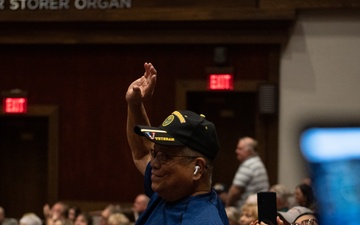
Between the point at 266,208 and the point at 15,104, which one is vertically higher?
the point at 15,104

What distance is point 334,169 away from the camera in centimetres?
81

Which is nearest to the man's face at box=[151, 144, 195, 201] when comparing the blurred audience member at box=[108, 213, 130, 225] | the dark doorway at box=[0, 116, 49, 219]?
the blurred audience member at box=[108, 213, 130, 225]

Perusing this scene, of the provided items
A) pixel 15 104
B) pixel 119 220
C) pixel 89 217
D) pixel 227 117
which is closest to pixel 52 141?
pixel 15 104

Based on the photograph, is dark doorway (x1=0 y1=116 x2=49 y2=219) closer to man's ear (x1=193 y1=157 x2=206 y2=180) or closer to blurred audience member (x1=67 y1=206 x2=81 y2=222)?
blurred audience member (x1=67 y1=206 x2=81 y2=222)

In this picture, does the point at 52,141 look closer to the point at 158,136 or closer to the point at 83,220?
the point at 83,220

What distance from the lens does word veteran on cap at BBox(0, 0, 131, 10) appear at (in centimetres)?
1074

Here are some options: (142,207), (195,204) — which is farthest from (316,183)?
(142,207)

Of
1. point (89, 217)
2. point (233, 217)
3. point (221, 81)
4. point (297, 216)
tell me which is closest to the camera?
point (297, 216)

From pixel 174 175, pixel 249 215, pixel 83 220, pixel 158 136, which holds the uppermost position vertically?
pixel 158 136

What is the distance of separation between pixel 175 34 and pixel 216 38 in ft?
1.82

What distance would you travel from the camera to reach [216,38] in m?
10.5

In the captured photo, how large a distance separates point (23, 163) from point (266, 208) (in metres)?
10.2

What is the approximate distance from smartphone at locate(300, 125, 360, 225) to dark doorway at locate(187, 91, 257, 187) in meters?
9.96

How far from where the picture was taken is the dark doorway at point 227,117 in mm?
→ 10797
